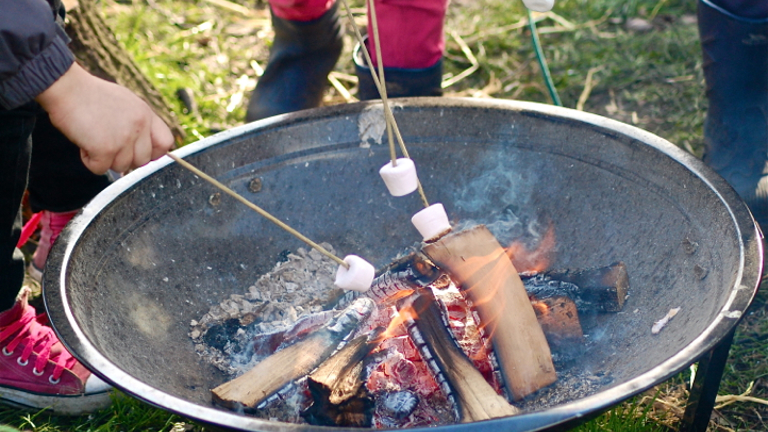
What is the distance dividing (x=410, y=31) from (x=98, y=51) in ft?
4.29

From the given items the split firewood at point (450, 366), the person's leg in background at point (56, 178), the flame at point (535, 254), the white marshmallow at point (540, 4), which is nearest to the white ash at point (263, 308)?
the split firewood at point (450, 366)

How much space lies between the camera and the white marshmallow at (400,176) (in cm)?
138

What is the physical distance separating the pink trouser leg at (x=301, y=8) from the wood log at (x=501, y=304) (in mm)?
1471

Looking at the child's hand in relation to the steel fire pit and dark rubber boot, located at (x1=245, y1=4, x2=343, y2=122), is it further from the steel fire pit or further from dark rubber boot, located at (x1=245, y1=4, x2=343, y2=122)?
dark rubber boot, located at (x1=245, y1=4, x2=343, y2=122)

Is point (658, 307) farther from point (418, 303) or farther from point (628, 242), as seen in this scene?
point (418, 303)

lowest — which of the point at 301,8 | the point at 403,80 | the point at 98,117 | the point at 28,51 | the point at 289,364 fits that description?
the point at 289,364

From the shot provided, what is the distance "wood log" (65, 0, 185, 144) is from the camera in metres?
2.53

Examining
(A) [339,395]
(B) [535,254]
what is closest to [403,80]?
(B) [535,254]

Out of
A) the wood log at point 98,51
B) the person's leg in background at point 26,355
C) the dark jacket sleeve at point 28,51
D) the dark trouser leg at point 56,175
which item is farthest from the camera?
the wood log at point 98,51

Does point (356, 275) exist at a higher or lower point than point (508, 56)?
higher

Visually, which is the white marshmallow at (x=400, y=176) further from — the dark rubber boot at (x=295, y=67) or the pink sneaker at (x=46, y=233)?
the dark rubber boot at (x=295, y=67)

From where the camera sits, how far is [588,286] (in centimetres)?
152

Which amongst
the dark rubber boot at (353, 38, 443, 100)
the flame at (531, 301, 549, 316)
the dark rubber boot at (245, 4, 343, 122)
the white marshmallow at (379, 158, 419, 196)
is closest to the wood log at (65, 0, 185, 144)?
the dark rubber boot at (245, 4, 343, 122)

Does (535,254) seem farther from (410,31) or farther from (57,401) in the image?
(57,401)
